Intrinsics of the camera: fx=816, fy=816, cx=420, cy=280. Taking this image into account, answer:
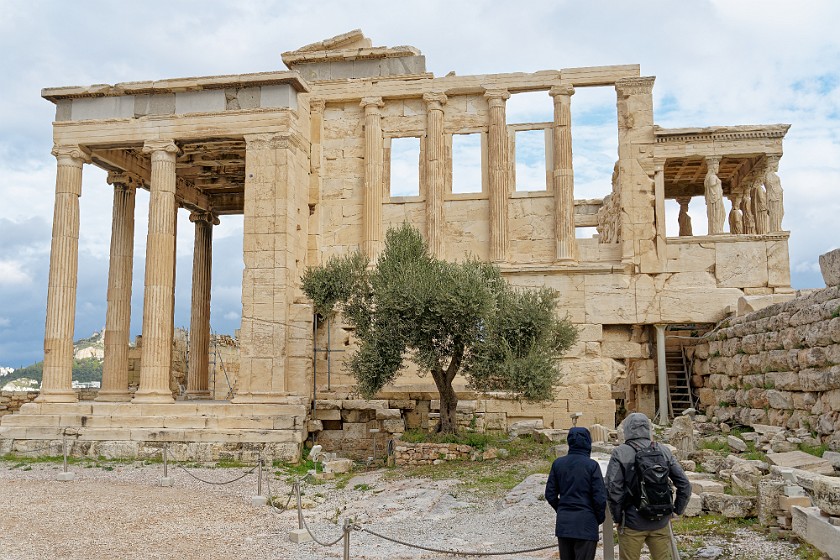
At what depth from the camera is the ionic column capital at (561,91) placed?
771 inches

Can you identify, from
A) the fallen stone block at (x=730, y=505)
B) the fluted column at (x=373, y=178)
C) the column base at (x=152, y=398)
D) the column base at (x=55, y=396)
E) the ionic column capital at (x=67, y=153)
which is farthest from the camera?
the fluted column at (x=373, y=178)

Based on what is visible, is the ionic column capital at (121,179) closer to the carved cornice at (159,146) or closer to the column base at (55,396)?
the carved cornice at (159,146)

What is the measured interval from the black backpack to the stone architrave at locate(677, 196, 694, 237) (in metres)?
19.4

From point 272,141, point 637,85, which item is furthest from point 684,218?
point 272,141

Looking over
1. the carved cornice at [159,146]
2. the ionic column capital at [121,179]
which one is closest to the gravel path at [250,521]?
the carved cornice at [159,146]

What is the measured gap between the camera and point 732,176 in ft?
72.3

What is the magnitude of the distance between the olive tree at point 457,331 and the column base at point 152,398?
188 inches

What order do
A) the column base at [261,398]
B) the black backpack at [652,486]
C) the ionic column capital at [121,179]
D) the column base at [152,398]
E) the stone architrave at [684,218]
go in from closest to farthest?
1. the black backpack at [652,486]
2. the column base at [261,398]
3. the column base at [152,398]
4. the ionic column capital at [121,179]
5. the stone architrave at [684,218]

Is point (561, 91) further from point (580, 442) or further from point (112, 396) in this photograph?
point (580, 442)

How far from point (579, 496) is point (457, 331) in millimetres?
8247

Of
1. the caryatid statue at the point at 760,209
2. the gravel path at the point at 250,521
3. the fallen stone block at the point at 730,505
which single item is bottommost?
the gravel path at the point at 250,521

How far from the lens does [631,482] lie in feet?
19.7

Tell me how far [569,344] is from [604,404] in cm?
333

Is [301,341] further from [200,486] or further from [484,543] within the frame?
[484,543]
